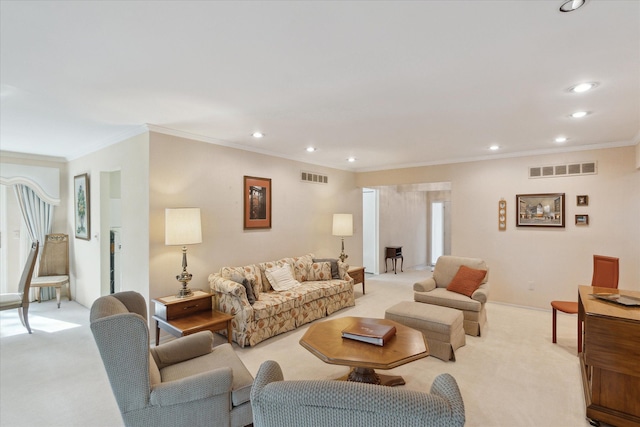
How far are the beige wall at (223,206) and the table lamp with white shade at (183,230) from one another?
0.28m

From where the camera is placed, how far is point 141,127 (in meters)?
3.66

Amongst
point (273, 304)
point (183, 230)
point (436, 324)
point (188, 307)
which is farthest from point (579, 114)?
point (188, 307)

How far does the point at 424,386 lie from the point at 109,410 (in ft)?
8.28

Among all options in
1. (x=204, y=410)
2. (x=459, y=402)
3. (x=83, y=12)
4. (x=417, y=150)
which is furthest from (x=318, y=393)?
(x=417, y=150)

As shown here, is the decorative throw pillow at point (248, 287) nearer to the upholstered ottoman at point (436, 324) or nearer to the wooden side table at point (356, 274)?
the upholstered ottoman at point (436, 324)

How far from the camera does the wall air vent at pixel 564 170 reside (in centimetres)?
461

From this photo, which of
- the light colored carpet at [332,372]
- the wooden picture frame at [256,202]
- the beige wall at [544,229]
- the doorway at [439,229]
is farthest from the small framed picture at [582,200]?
the doorway at [439,229]

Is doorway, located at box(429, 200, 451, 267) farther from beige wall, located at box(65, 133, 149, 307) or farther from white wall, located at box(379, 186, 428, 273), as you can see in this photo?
beige wall, located at box(65, 133, 149, 307)

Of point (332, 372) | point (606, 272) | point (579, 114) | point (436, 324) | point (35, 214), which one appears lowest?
Answer: point (332, 372)

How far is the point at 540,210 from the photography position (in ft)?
16.2

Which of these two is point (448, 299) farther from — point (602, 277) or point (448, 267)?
point (602, 277)

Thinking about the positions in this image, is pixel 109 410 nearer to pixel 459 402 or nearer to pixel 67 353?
pixel 67 353

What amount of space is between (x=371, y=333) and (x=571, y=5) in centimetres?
229

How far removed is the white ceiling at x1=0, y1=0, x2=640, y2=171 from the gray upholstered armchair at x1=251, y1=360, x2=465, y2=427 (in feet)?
5.40
